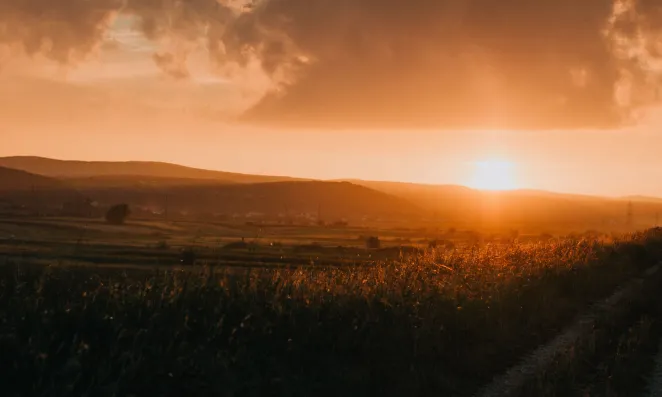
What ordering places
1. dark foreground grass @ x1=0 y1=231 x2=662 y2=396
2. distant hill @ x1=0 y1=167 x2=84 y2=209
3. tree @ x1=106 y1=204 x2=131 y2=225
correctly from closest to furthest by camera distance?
dark foreground grass @ x1=0 y1=231 x2=662 y2=396 < tree @ x1=106 y1=204 x2=131 y2=225 < distant hill @ x1=0 y1=167 x2=84 y2=209

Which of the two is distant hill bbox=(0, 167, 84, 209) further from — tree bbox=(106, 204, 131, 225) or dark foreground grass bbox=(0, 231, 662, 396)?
dark foreground grass bbox=(0, 231, 662, 396)

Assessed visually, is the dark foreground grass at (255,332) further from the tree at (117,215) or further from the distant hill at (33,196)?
the distant hill at (33,196)

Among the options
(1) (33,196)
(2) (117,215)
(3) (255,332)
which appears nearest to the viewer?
(3) (255,332)

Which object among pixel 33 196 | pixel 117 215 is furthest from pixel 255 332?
pixel 33 196

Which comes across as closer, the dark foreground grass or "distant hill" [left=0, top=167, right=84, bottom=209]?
the dark foreground grass

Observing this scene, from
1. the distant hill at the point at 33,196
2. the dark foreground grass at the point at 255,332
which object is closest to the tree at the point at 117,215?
the distant hill at the point at 33,196

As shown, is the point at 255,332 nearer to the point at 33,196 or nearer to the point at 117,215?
the point at 117,215

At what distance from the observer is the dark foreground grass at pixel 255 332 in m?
8.99

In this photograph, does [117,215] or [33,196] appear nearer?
[117,215]

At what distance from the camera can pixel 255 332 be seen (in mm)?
10992

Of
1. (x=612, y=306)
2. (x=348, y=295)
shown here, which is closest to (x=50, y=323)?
(x=348, y=295)

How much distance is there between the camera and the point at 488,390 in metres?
11.8

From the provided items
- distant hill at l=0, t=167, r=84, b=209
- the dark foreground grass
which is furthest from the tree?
the dark foreground grass

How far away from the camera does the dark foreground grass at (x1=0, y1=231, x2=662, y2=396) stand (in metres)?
8.99
